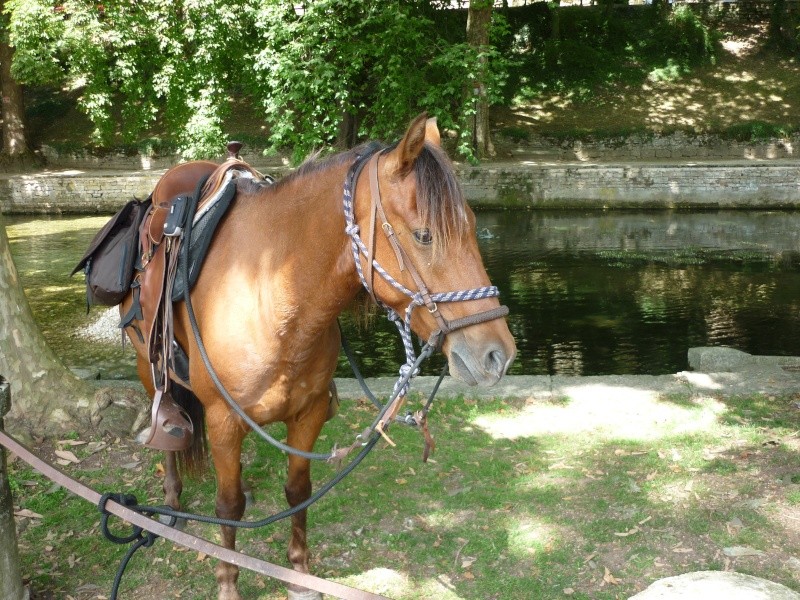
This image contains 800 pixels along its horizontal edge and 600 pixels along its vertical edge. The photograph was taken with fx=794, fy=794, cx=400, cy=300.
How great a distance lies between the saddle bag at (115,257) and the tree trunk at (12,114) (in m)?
24.1

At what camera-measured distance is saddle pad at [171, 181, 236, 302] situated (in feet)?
11.4

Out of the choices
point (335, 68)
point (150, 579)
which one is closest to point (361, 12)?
point (335, 68)

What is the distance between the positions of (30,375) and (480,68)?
11.6m

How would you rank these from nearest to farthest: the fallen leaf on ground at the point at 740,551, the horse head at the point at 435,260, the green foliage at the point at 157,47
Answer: the horse head at the point at 435,260, the fallen leaf on ground at the point at 740,551, the green foliage at the point at 157,47

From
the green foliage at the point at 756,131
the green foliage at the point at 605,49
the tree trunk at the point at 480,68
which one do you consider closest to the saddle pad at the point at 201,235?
the tree trunk at the point at 480,68

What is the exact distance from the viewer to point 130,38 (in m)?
18.0

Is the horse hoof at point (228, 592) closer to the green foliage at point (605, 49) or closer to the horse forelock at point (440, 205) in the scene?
the horse forelock at point (440, 205)

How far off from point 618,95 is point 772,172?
1041 centimetres

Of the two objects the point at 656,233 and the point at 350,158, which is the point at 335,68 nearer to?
the point at 656,233

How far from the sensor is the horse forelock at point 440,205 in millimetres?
2594

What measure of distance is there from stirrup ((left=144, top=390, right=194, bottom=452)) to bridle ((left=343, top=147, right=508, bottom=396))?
155 centimetres

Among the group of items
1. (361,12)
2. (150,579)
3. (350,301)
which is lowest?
(150,579)

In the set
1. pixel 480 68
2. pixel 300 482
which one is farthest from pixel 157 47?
pixel 300 482

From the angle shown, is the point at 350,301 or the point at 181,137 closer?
the point at 350,301
